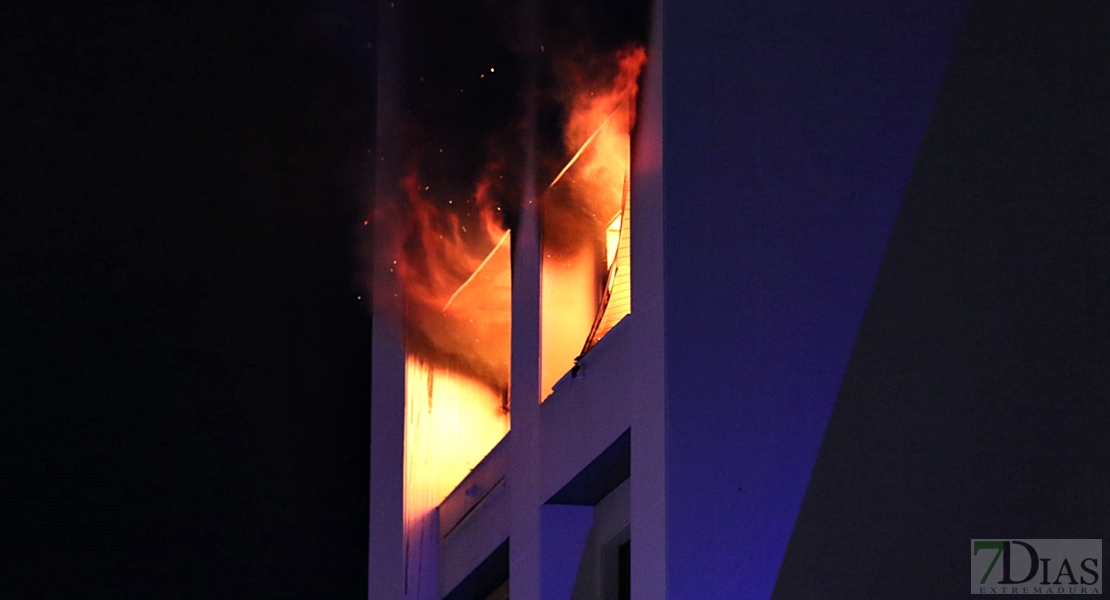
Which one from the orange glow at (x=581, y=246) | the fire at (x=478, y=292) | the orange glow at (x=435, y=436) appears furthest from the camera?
the orange glow at (x=435, y=436)

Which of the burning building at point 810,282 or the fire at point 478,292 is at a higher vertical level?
the fire at point 478,292

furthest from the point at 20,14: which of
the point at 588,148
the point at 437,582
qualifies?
the point at 437,582

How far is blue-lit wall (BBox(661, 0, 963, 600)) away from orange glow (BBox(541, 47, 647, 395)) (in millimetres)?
1250

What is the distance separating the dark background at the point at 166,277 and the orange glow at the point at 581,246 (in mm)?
1271

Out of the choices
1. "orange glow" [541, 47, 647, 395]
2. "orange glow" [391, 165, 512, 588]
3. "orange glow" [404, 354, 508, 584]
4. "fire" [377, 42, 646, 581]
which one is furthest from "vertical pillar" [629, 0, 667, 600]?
"orange glow" [404, 354, 508, 584]

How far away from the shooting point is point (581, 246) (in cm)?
530

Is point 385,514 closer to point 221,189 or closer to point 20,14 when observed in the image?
point 221,189

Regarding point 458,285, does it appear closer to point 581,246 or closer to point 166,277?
point 166,277

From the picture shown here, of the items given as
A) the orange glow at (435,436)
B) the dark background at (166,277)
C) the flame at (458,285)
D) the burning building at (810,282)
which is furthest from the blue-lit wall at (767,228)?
the orange glow at (435,436)

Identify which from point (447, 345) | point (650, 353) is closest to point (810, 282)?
point (650, 353)

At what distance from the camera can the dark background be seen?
5.80m

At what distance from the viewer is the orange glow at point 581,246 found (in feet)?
15.4

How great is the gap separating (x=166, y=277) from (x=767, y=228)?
3487mm

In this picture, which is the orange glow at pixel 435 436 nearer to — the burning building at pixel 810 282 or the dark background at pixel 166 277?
the dark background at pixel 166 277
